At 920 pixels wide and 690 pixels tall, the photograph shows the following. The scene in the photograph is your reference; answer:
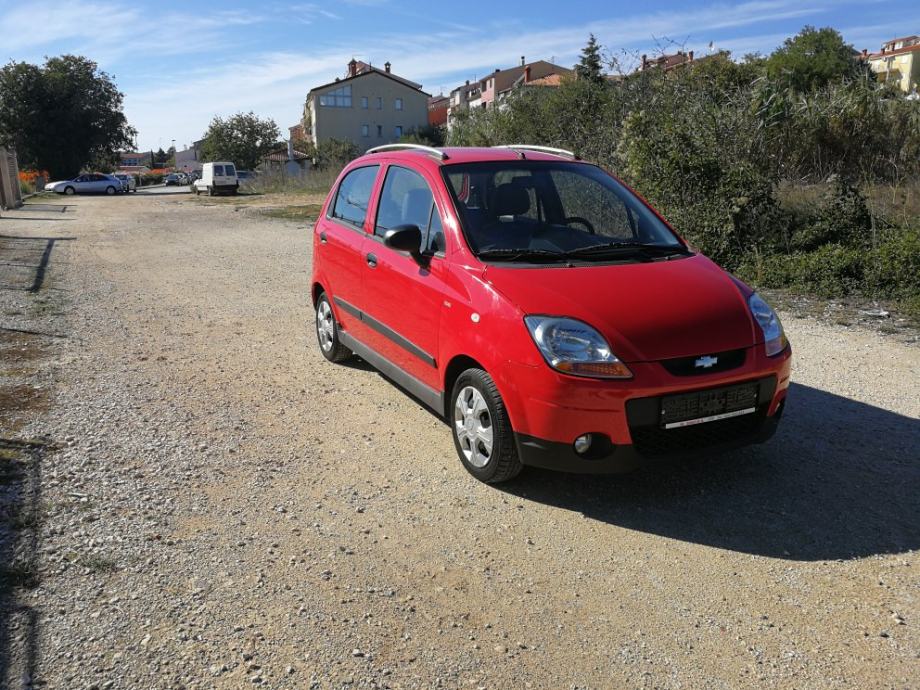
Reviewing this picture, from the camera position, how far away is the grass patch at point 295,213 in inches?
945

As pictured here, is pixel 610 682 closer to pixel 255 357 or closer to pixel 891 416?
pixel 891 416

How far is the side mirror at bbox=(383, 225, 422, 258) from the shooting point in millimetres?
4520

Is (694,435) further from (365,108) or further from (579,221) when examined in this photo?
(365,108)

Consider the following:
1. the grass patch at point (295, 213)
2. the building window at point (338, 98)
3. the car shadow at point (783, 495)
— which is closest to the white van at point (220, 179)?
the grass patch at point (295, 213)

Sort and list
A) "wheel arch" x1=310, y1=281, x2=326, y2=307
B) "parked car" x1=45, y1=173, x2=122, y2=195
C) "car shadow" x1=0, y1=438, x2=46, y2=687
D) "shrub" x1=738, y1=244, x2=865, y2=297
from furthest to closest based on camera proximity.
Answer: "parked car" x1=45, y1=173, x2=122, y2=195, "shrub" x1=738, y1=244, x2=865, y2=297, "wheel arch" x1=310, y1=281, x2=326, y2=307, "car shadow" x1=0, y1=438, x2=46, y2=687

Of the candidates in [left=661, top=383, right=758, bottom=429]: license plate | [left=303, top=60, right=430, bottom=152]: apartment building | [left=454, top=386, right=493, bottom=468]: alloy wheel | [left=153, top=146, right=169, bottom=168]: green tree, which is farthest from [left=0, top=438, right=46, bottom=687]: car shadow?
[left=153, top=146, right=169, bottom=168]: green tree

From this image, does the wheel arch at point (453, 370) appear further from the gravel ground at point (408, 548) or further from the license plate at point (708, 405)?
the license plate at point (708, 405)

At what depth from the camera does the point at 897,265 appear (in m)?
8.54

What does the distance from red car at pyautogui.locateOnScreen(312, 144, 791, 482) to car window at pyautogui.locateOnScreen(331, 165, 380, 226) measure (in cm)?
24

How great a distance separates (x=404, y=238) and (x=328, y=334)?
2344 mm

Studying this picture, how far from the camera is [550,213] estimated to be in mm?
4871

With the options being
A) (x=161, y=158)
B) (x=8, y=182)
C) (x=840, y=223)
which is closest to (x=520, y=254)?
(x=840, y=223)

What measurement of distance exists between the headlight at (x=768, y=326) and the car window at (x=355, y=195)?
2914 mm

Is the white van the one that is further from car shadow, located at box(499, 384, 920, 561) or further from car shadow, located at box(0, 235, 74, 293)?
car shadow, located at box(499, 384, 920, 561)
